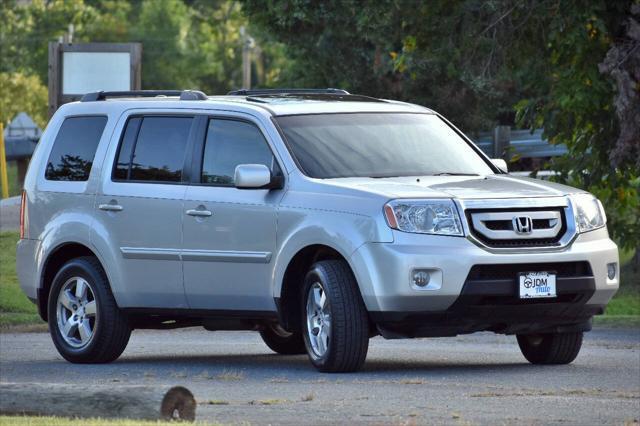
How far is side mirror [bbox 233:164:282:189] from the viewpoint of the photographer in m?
12.6

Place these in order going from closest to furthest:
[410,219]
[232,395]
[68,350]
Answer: [232,395] < [410,219] < [68,350]

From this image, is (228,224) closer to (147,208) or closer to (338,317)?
(147,208)

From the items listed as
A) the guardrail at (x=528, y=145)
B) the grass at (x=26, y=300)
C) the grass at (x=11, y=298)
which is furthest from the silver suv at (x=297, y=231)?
the guardrail at (x=528, y=145)

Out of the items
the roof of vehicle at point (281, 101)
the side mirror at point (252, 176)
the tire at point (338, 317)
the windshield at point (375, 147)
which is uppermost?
the roof of vehicle at point (281, 101)

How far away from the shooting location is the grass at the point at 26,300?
19.4m

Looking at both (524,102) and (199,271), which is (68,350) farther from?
(524,102)

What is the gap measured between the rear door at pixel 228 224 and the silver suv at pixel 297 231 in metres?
0.01

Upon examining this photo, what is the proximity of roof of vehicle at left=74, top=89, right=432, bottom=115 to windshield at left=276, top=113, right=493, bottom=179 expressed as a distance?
0.09 meters

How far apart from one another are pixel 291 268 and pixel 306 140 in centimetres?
96

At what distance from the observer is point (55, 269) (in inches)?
575

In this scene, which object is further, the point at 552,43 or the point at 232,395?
the point at 552,43

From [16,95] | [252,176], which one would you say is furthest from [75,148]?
[16,95]

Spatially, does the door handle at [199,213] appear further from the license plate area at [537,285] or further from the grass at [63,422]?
the grass at [63,422]

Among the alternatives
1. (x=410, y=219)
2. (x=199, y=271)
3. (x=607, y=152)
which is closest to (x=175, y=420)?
(x=410, y=219)
